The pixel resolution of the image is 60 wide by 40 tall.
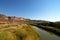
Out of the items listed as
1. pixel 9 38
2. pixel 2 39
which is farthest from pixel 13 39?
pixel 2 39

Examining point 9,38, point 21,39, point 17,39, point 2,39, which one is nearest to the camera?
point 2,39

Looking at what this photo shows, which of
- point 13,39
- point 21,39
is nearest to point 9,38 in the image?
point 13,39

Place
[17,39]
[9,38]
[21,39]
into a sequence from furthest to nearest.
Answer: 1. [21,39]
2. [17,39]
3. [9,38]

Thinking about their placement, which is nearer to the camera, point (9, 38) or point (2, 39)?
point (2, 39)

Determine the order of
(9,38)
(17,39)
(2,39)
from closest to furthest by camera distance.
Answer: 1. (2,39)
2. (9,38)
3. (17,39)

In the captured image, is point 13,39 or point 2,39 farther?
point 13,39

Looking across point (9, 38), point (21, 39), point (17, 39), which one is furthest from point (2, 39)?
point (21, 39)

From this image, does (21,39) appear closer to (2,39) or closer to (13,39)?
(13,39)

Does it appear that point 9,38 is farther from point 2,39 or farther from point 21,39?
point 21,39
